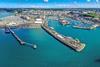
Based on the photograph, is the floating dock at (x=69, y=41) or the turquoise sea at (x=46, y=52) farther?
the floating dock at (x=69, y=41)

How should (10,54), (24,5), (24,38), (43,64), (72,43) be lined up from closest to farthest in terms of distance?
(43,64) → (10,54) → (72,43) → (24,38) → (24,5)

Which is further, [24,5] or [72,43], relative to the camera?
[24,5]

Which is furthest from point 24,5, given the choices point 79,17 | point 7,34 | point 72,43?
point 72,43

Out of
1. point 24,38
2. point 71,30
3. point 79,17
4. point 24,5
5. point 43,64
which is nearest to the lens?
point 43,64

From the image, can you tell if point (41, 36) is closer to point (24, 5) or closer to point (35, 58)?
point (35, 58)

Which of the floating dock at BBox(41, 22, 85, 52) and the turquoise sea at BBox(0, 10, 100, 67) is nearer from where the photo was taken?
the turquoise sea at BBox(0, 10, 100, 67)

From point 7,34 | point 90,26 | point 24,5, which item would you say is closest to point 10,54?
point 7,34

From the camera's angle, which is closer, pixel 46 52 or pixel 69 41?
pixel 46 52
